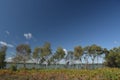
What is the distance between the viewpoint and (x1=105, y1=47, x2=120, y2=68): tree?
98.6 ft

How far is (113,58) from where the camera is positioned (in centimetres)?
3077

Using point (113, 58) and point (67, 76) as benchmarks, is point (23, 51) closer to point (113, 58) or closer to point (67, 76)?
point (113, 58)

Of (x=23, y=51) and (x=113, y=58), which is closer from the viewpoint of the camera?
(x=113, y=58)

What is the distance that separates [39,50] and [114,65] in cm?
1224

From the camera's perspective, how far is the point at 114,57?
101 feet

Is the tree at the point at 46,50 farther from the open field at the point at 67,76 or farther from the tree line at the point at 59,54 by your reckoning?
the open field at the point at 67,76

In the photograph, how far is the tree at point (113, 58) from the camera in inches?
1183

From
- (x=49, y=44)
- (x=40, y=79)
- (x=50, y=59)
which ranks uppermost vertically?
(x=49, y=44)

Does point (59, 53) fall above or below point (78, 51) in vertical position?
below

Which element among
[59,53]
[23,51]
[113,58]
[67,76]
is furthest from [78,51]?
[67,76]

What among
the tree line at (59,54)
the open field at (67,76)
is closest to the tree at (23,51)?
the tree line at (59,54)

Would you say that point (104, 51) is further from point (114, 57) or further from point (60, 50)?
point (60, 50)

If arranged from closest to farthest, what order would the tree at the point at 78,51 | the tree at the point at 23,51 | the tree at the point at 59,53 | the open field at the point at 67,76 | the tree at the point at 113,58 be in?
1. the open field at the point at 67,76
2. the tree at the point at 113,58
3. the tree at the point at 23,51
4. the tree at the point at 78,51
5. the tree at the point at 59,53

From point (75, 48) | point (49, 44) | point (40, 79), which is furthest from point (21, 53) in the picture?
point (40, 79)
